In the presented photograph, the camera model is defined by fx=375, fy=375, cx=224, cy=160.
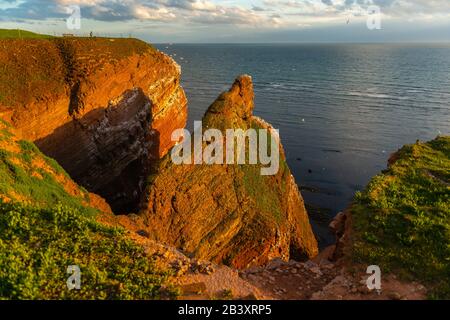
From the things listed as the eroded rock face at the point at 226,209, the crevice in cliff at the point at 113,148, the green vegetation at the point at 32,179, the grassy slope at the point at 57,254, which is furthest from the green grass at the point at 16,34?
the eroded rock face at the point at 226,209

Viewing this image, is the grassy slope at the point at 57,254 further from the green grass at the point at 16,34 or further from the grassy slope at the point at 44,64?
the green grass at the point at 16,34

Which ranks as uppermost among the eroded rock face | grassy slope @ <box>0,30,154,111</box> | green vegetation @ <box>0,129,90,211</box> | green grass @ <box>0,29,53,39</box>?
green grass @ <box>0,29,53,39</box>

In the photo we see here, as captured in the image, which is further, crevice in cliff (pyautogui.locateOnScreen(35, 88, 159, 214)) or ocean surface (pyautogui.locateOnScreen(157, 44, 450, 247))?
ocean surface (pyautogui.locateOnScreen(157, 44, 450, 247))

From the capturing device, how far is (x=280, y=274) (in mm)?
16609

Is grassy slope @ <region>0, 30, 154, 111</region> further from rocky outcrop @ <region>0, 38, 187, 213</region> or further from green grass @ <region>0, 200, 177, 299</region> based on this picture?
green grass @ <region>0, 200, 177, 299</region>

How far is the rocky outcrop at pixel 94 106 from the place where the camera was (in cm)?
2927

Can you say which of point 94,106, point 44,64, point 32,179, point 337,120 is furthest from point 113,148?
point 337,120

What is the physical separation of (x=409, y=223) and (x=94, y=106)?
2573 centimetres

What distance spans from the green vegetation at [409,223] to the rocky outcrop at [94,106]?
68.3 feet

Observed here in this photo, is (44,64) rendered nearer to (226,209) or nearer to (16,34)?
(16,34)

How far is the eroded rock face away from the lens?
2258 centimetres

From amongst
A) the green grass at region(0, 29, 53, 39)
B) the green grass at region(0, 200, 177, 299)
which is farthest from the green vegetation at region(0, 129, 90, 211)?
the green grass at region(0, 29, 53, 39)

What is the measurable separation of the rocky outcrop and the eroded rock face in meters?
11.2

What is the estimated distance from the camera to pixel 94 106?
3225 centimetres
